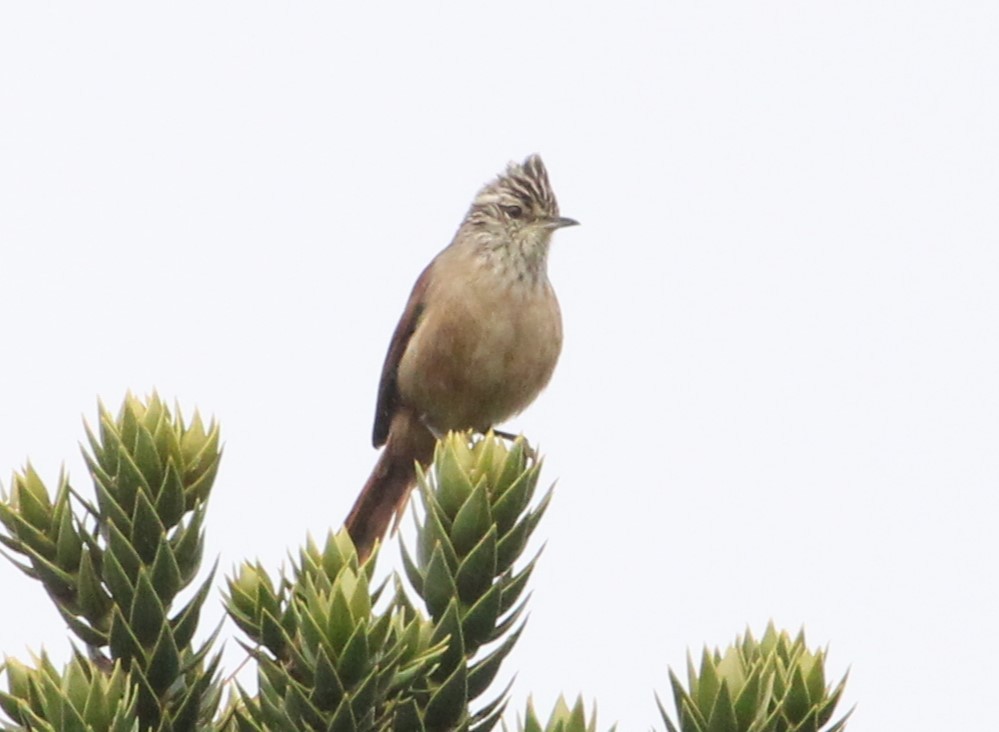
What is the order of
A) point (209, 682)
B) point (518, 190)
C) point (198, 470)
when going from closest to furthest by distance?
point (209, 682), point (198, 470), point (518, 190)

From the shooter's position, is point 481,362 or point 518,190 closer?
point 481,362

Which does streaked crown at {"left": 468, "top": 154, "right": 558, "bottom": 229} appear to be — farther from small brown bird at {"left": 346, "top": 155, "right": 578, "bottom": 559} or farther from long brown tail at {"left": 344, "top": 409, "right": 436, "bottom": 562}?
long brown tail at {"left": 344, "top": 409, "right": 436, "bottom": 562}

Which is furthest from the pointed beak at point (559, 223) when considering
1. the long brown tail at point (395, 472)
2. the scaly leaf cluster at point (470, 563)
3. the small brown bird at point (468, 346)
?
the scaly leaf cluster at point (470, 563)

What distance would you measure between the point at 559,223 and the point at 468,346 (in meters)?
1.30

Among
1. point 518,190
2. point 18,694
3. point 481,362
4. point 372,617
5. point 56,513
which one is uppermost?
point 518,190

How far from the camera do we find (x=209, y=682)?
272cm

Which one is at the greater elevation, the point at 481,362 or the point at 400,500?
the point at 481,362

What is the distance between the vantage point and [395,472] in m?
7.67

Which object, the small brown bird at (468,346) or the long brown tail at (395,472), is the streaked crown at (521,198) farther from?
the long brown tail at (395,472)

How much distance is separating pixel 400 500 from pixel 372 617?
16.5ft

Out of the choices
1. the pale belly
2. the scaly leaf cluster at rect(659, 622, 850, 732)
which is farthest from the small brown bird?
the scaly leaf cluster at rect(659, 622, 850, 732)

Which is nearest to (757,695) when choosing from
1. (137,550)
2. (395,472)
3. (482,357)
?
(137,550)

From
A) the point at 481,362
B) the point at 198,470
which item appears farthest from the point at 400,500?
the point at 198,470

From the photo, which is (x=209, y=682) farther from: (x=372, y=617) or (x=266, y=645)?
(x=372, y=617)
